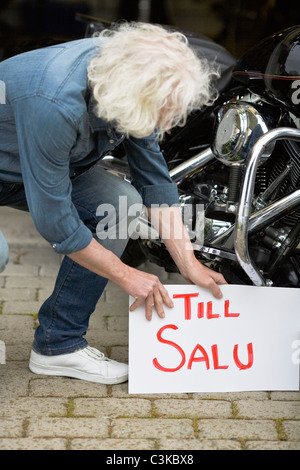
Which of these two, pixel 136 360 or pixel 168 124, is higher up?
pixel 168 124

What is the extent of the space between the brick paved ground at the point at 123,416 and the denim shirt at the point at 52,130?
0.52m

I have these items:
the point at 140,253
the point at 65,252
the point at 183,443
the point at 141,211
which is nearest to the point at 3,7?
the point at 140,253

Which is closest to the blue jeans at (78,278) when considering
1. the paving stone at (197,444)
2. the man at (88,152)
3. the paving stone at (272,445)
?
the man at (88,152)

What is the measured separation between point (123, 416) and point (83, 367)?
0.28 m

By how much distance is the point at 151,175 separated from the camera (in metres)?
2.40

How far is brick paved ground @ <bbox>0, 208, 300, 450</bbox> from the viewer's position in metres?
2.07

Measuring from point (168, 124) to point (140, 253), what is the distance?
1.50 metres

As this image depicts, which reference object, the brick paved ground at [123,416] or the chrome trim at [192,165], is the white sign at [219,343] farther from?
the chrome trim at [192,165]

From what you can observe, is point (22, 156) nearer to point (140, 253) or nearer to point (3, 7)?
point (140, 253)

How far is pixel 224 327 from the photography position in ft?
7.80

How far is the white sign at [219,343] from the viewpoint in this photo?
2.34 m

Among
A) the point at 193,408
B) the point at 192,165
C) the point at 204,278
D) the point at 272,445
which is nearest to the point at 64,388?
the point at 193,408

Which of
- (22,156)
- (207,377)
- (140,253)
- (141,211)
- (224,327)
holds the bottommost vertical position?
(140,253)

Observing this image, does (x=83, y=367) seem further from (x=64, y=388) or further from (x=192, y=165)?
(x=192, y=165)
